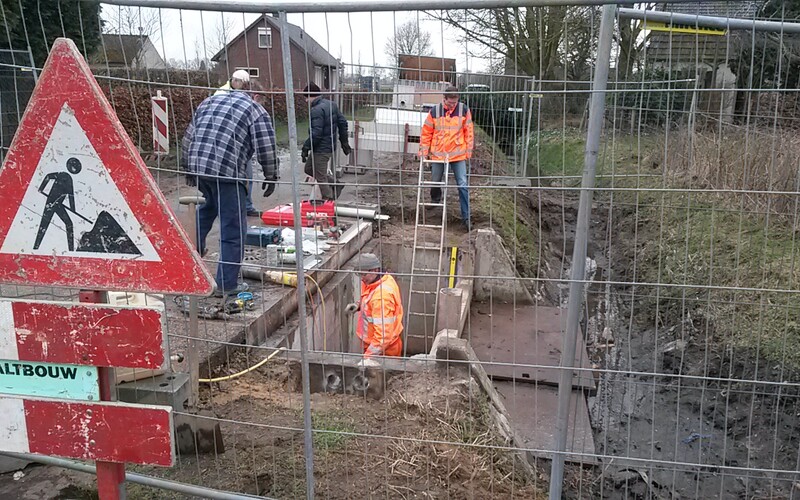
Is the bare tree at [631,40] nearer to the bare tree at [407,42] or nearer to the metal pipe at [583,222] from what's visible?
the metal pipe at [583,222]

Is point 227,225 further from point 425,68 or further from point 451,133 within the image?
point 451,133

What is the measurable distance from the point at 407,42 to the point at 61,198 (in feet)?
5.26

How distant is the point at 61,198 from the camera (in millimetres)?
2193

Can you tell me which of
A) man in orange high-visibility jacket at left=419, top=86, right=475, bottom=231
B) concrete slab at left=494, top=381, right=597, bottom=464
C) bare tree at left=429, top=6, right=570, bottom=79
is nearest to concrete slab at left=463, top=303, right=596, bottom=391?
concrete slab at left=494, top=381, right=597, bottom=464

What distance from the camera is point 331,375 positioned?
5066 millimetres

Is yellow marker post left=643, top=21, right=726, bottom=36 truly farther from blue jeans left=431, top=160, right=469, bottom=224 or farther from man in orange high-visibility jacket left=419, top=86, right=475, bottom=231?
blue jeans left=431, top=160, right=469, bottom=224

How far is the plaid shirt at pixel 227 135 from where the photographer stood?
4.59m

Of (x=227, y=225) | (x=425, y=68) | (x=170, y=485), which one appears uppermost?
(x=425, y=68)

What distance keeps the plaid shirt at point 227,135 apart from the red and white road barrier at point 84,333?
2.45 m

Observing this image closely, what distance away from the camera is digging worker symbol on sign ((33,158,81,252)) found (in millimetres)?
2186

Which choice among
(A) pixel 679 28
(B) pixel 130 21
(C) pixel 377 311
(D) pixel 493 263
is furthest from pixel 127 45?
(D) pixel 493 263

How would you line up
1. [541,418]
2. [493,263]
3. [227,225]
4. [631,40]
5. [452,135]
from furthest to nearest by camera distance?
[493,263], [452,135], [541,418], [227,225], [631,40]

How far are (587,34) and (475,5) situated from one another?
1.10 metres

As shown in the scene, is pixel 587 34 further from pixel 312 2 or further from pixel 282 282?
pixel 282 282
